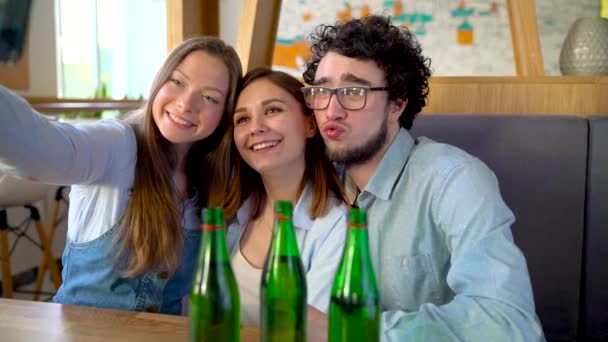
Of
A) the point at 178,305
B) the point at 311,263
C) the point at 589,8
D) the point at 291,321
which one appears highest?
the point at 589,8

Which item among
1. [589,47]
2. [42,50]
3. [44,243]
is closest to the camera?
[589,47]

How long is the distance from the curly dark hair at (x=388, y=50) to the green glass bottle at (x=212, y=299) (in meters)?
0.86

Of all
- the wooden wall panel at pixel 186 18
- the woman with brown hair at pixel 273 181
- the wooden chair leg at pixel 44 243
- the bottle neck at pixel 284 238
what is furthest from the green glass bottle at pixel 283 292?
the wooden chair leg at pixel 44 243

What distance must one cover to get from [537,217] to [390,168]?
60 cm

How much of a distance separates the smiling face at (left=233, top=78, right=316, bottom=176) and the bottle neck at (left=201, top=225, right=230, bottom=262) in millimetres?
709

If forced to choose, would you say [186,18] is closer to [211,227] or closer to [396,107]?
[396,107]

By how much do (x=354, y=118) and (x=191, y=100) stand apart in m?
0.45

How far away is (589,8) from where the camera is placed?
416 cm

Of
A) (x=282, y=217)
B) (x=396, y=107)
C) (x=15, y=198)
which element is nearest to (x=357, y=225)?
(x=282, y=217)

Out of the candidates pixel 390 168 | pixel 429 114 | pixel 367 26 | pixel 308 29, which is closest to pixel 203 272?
pixel 390 168

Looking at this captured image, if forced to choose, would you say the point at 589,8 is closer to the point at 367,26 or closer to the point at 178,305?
the point at 367,26

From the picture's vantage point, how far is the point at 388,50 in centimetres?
150

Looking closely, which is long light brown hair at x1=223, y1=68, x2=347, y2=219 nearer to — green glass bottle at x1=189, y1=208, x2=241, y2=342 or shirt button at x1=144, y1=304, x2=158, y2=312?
shirt button at x1=144, y1=304, x2=158, y2=312

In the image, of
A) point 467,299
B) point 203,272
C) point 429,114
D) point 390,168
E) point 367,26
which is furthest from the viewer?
point 429,114
